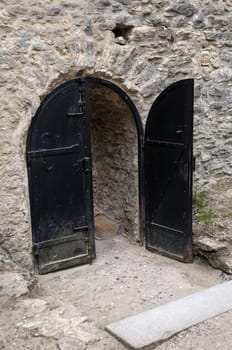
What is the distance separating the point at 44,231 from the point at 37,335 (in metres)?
1.47

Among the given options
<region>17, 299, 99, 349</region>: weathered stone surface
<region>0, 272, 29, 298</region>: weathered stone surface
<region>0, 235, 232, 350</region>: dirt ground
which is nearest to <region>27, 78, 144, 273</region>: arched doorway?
<region>0, 235, 232, 350</region>: dirt ground

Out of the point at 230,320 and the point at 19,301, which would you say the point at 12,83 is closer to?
the point at 19,301

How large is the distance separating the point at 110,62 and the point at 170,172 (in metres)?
1.37

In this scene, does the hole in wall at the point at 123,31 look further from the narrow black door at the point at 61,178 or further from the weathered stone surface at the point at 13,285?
the weathered stone surface at the point at 13,285

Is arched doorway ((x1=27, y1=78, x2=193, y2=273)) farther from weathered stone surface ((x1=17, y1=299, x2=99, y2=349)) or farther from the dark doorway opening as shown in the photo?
weathered stone surface ((x1=17, y1=299, x2=99, y2=349))

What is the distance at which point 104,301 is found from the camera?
397 cm

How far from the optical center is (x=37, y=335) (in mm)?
3059

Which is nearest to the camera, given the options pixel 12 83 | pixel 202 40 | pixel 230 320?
pixel 230 320

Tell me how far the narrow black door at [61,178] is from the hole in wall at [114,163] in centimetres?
58

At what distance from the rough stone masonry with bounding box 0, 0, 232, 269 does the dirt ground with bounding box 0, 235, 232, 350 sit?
50 cm

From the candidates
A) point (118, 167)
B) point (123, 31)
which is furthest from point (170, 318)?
point (123, 31)

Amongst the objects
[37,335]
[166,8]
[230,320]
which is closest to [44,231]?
[37,335]

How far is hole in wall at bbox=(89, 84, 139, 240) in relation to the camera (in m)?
5.00

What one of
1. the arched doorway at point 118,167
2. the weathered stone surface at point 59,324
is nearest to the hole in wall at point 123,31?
the arched doorway at point 118,167
